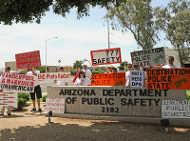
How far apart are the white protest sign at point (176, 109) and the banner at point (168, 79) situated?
0.46 metres

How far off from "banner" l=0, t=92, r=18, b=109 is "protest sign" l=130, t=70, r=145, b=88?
15.0 feet

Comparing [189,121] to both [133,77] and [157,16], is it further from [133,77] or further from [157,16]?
[157,16]

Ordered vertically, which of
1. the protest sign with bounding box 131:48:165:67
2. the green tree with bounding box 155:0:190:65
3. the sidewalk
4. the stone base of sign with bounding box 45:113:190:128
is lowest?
the sidewalk

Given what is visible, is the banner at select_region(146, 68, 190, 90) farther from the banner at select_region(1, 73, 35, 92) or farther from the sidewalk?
the banner at select_region(1, 73, 35, 92)

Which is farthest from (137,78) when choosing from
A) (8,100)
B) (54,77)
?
(54,77)

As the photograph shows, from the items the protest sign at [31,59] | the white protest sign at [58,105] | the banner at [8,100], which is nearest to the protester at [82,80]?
the white protest sign at [58,105]

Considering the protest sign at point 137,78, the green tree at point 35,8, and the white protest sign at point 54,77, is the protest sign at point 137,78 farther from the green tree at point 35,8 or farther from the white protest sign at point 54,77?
the white protest sign at point 54,77

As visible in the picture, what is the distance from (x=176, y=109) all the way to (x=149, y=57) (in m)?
2.26

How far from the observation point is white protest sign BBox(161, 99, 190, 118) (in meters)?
6.48

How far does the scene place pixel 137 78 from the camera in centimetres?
716

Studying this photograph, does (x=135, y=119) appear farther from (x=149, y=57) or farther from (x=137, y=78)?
(x=149, y=57)

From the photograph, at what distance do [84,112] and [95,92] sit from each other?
32.2 inches

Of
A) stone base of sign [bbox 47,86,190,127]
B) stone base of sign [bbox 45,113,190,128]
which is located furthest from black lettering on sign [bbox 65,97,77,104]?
stone base of sign [bbox 45,113,190,128]

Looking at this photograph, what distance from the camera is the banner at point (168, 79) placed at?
6777mm
